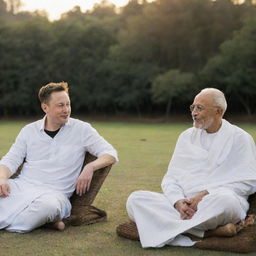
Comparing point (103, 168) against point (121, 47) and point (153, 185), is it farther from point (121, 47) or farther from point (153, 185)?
point (121, 47)

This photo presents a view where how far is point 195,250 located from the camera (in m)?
4.52

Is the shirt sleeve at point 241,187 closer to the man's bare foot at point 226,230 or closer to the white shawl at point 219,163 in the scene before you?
the white shawl at point 219,163

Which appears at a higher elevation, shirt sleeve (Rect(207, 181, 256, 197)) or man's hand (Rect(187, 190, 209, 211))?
shirt sleeve (Rect(207, 181, 256, 197))

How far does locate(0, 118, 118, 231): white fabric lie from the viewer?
17.9ft

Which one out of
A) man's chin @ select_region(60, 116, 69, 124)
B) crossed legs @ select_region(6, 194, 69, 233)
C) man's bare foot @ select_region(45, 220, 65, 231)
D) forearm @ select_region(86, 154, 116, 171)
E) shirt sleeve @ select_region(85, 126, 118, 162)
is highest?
man's chin @ select_region(60, 116, 69, 124)

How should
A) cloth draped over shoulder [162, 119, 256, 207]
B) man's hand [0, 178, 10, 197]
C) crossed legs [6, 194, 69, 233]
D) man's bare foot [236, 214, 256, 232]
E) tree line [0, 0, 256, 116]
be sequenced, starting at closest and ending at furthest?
man's bare foot [236, 214, 256, 232], cloth draped over shoulder [162, 119, 256, 207], crossed legs [6, 194, 69, 233], man's hand [0, 178, 10, 197], tree line [0, 0, 256, 116]

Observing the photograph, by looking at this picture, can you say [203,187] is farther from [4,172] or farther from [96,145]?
[4,172]

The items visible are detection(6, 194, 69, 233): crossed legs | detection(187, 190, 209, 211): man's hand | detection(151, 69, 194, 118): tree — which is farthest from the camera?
detection(151, 69, 194, 118): tree

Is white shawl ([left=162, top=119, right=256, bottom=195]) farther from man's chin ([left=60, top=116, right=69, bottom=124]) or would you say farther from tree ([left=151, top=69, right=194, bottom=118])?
tree ([left=151, top=69, right=194, bottom=118])

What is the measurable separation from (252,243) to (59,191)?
84.6 inches

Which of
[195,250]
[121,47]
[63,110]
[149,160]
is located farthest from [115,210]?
[121,47]

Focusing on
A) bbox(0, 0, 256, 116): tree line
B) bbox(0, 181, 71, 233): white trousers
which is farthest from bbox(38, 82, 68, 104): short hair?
bbox(0, 0, 256, 116): tree line

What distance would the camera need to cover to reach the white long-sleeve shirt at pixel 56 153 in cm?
553

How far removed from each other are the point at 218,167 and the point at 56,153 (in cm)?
182
